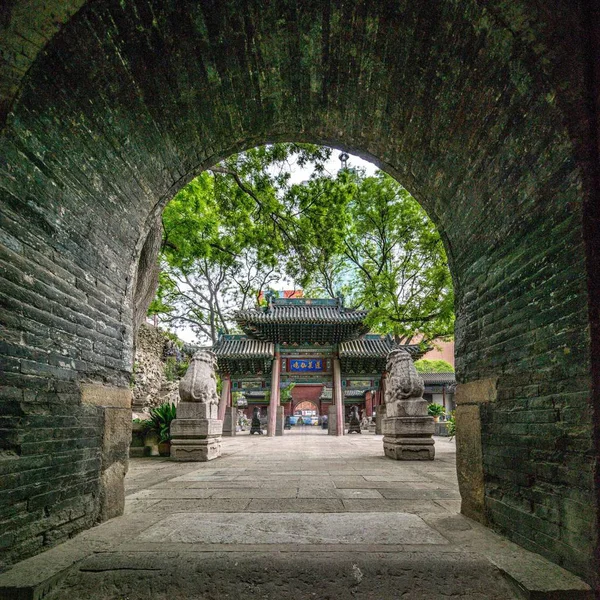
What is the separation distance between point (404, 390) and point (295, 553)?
5617mm

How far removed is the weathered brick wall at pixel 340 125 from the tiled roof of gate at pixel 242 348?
1438cm

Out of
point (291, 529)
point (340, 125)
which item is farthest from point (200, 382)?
point (340, 125)

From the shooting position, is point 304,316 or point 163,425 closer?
point 163,425

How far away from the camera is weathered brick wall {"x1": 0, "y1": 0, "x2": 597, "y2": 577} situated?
2369 mm

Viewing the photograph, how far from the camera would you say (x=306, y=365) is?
1867cm

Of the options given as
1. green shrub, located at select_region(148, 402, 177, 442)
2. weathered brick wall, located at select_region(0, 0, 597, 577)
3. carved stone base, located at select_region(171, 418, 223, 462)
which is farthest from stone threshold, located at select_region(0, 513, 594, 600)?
green shrub, located at select_region(148, 402, 177, 442)

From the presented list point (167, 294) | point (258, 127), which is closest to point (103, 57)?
point (258, 127)

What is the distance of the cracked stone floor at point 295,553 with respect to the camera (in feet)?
7.46

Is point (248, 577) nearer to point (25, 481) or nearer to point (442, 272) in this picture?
point (25, 481)

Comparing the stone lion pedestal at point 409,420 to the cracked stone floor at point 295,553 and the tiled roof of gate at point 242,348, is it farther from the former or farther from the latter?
the tiled roof of gate at point 242,348

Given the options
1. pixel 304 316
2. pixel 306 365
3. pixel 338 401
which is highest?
pixel 304 316

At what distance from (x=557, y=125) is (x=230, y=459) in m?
7.83

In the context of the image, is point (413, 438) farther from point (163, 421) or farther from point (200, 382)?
point (163, 421)

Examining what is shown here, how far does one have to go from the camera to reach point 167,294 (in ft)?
76.4
